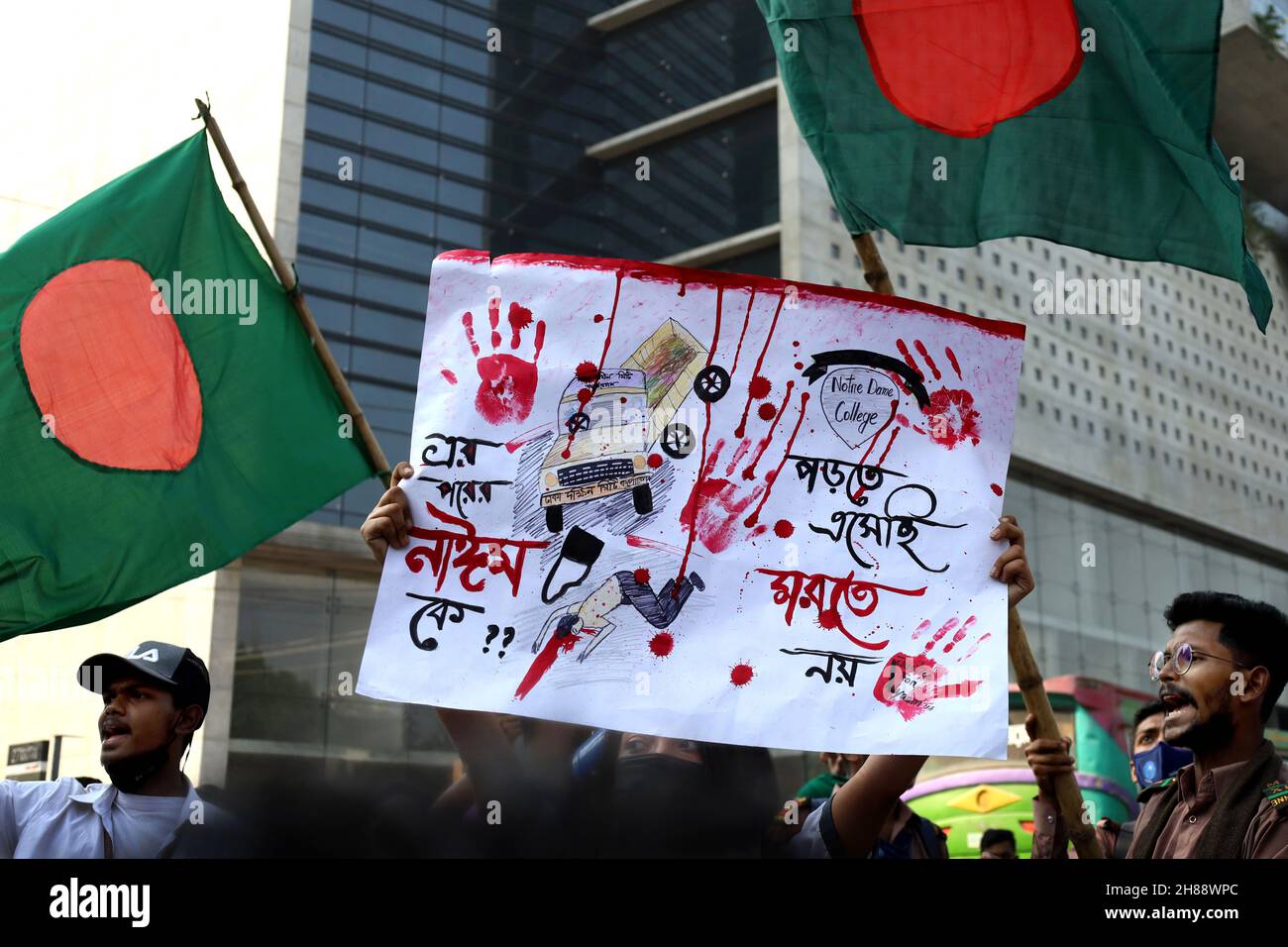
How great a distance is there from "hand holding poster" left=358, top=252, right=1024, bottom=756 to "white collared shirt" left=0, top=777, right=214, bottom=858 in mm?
915

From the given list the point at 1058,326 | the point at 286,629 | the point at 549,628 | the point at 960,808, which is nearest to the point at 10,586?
the point at 549,628

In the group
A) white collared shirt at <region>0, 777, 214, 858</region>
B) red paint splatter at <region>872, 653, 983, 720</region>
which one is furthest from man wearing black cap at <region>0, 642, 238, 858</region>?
red paint splatter at <region>872, 653, 983, 720</region>

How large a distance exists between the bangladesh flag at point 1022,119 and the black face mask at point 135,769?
2.39 m

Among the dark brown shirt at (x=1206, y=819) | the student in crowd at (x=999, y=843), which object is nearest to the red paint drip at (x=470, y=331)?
the dark brown shirt at (x=1206, y=819)

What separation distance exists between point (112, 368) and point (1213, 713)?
377 centimetres

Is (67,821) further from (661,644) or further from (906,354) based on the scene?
(906,354)

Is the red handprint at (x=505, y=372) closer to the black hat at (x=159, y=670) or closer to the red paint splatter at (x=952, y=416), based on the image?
the red paint splatter at (x=952, y=416)

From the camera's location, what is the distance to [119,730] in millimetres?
3787

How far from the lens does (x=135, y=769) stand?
12.3 feet

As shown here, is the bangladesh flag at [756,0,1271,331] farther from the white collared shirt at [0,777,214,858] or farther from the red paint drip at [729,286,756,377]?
the white collared shirt at [0,777,214,858]

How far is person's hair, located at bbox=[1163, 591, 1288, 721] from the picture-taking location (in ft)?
10.8

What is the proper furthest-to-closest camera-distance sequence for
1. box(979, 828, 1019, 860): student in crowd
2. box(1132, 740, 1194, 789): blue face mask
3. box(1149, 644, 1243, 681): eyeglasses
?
box(979, 828, 1019, 860): student in crowd < box(1132, 740, 1194, 789): blue face mask < box(1149, 644, 1243, 681): eyeglasses

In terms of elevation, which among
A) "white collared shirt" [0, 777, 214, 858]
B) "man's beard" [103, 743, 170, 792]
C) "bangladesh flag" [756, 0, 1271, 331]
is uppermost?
"bangladesh flag" [756, 0, 1271, 331]
